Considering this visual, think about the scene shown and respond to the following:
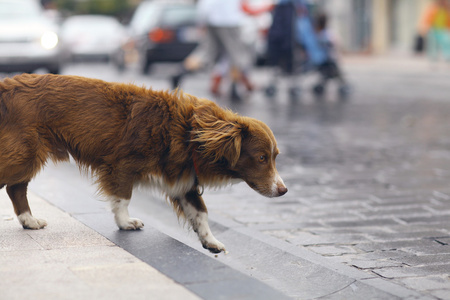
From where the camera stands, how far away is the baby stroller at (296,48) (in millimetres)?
15695

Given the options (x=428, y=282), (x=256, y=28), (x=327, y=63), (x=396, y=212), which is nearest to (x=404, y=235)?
(x=396, y=212)

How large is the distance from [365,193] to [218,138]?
273 cm

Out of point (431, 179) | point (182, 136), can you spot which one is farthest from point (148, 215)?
point (431, 179)

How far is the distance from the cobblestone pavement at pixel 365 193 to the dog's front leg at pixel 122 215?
1101 mm

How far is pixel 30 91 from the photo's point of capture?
481 cm

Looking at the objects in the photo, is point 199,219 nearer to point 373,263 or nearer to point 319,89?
point 373,263

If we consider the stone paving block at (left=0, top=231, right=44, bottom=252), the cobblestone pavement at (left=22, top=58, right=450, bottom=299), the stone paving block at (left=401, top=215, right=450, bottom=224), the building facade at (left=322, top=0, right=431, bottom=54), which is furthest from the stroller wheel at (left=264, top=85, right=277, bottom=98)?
the building facade at (left=322, top=0, right=431, bottom=54)

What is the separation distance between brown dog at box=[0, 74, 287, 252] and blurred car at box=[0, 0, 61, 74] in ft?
41.3

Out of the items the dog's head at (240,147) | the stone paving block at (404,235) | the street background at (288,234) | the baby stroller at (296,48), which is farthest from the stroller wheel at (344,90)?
the dog's head at (240,147)

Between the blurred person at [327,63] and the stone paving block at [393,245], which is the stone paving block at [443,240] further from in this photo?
the blurred person at [327,63]

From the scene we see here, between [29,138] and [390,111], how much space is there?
960cm

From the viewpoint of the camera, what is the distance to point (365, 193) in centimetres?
705

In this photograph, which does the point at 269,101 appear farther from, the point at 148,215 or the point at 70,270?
the point at 70,270

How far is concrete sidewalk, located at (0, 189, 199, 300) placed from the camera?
3.60 metres
